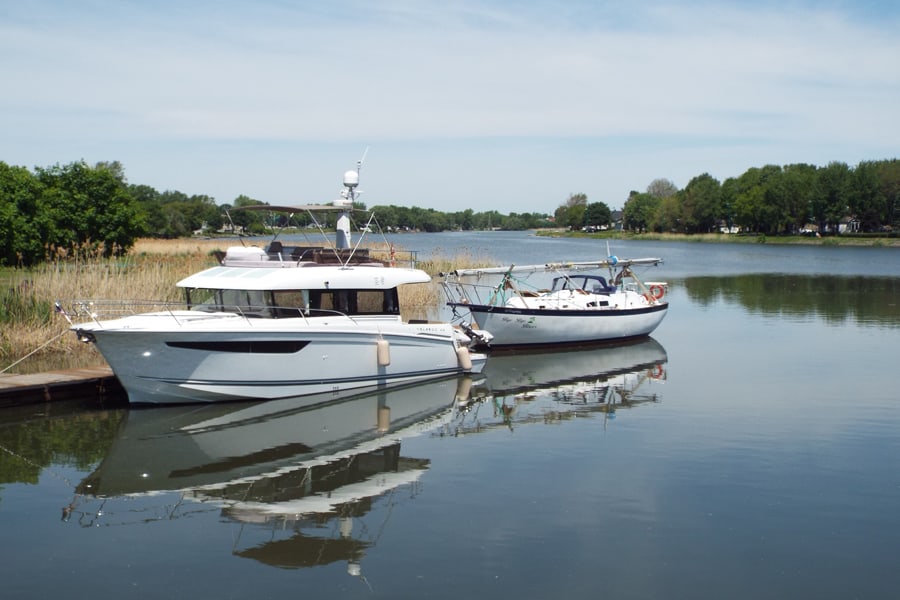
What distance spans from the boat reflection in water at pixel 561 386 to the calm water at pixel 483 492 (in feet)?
0.36

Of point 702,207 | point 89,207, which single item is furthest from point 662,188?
point 89,207

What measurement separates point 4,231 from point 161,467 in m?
21.6

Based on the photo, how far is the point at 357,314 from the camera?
1731 cm

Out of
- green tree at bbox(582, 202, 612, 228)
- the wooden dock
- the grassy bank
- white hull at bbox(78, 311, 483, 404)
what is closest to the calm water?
the wooden dock

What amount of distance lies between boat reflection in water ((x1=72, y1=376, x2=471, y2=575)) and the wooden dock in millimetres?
1294

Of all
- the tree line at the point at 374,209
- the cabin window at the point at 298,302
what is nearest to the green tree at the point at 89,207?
the tree line at the point at 374,209

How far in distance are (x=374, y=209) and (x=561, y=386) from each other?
6.01 meters

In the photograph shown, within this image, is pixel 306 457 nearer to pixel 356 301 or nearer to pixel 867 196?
pixel 356 301

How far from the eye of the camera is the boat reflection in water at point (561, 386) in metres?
16.3

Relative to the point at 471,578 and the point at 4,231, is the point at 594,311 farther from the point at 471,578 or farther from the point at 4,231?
the point at 4,231

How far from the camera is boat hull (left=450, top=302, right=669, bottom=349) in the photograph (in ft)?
75.4

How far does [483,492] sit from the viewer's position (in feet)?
37.3

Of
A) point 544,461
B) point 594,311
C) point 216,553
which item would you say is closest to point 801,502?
point 544,461

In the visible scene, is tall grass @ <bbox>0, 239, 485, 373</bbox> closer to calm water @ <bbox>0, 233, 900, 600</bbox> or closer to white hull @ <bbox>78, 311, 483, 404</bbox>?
white hull @ <bbox>78, 311, 483, 404</bbox>
